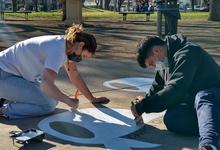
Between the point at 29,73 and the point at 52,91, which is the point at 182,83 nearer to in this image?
the point at 52,91

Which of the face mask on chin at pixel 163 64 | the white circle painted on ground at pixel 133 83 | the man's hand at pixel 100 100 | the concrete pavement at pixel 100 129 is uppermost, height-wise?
the face mask on chin at pixel 163 64

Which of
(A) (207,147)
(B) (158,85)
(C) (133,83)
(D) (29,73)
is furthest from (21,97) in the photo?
(C) (133,83)

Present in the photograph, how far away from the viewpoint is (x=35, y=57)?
548 centimetres

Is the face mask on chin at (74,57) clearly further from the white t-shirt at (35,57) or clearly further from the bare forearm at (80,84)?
the bare forearm at (80,84)

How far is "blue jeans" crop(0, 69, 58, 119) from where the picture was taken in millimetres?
5629

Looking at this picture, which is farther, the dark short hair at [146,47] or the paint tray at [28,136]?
the dark short hair at [146,47]

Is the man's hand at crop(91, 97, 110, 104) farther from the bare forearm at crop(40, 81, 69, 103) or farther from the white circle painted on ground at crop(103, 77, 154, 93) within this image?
the bare forearm at crop(40, 81, 69, 103)

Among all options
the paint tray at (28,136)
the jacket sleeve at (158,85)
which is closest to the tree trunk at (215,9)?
the jacket sleeve at (158,85)

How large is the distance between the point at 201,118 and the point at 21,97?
213cm

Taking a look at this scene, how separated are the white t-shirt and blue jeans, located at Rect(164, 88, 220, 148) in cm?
127

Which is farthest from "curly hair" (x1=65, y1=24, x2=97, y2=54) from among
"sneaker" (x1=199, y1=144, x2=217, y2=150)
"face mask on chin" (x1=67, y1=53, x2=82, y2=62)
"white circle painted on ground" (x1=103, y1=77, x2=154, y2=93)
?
"white circle painted on ground" (x1=103, y1=77, x2=154, y2=93)

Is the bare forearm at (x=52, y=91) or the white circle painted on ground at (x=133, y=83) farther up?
the bare forearm at (x=52, y=91)

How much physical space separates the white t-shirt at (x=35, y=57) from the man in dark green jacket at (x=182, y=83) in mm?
857

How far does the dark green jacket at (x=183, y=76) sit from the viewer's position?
186 inches
